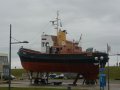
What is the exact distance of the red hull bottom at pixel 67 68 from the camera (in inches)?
2793

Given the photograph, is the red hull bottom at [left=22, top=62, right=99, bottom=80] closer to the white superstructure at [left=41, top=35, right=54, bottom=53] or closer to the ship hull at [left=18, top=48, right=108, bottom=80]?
the ship hull at [left=18, top=48, right=108, bottom=80]

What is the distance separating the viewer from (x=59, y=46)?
73688mm

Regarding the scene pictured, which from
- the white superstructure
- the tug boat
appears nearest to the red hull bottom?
the tug boat

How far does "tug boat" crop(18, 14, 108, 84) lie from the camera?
229ft

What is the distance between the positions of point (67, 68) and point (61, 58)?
8.03 ft

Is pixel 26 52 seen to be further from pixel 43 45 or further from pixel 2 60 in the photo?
pixel 2 60

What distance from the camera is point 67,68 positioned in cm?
7194

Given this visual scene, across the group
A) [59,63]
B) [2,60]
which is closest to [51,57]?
[59,63]

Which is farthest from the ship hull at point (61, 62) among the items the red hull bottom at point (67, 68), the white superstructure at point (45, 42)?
the white superstructure at point (45, 42)

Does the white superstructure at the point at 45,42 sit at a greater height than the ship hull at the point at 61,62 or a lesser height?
greater

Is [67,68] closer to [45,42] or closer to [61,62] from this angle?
[61,62]

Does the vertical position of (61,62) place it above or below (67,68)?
above

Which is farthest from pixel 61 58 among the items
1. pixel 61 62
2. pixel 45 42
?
pixel 45 42

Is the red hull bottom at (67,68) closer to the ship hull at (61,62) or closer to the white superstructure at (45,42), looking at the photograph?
the ship hull at (61,62)
